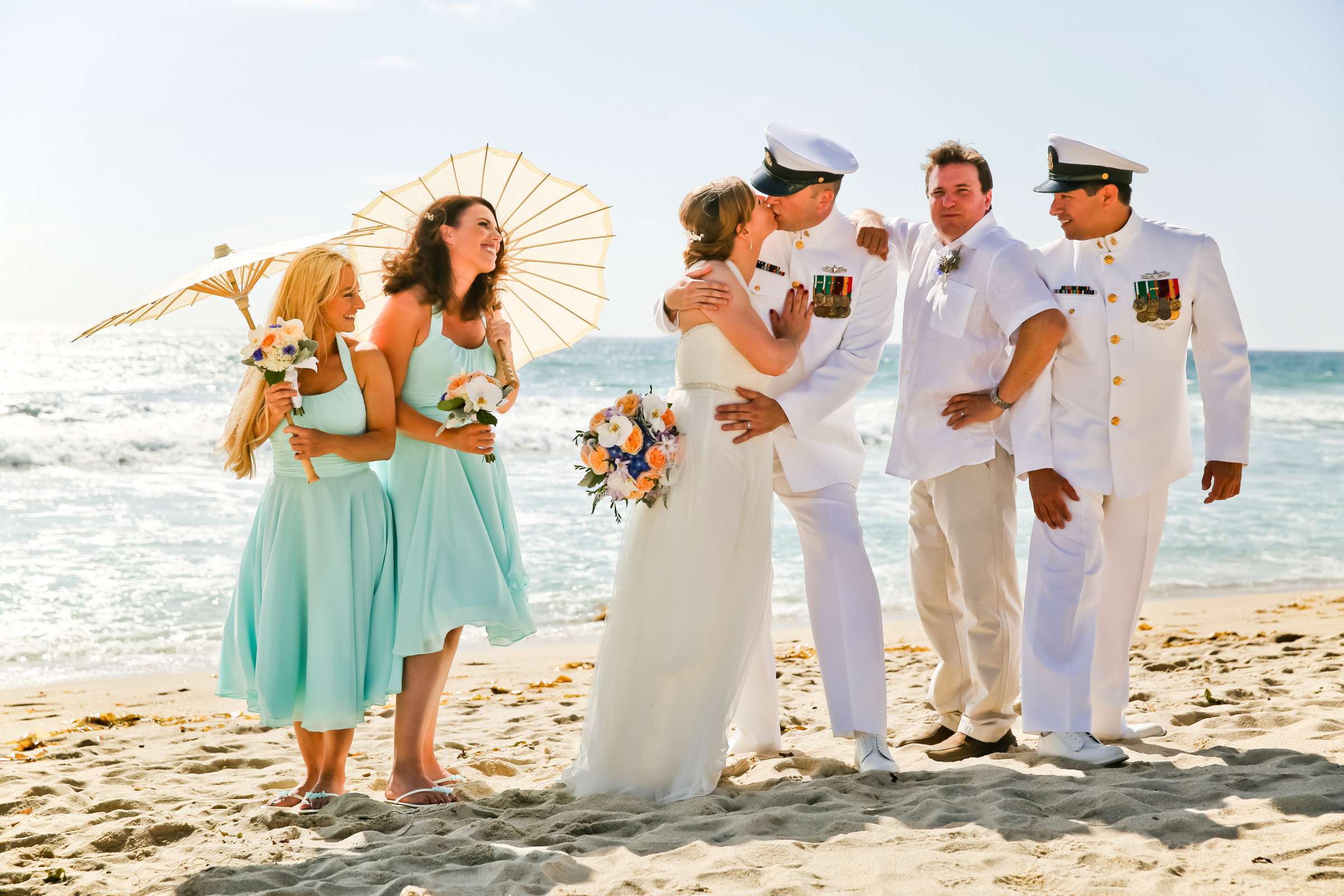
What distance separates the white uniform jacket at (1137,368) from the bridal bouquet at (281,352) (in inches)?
107

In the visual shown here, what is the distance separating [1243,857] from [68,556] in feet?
33.1

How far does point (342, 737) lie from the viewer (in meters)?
4.18

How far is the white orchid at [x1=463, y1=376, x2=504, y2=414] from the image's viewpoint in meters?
4.05

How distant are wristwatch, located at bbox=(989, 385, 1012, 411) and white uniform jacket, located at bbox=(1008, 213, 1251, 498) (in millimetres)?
34

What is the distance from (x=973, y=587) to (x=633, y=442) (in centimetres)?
Answer: 157

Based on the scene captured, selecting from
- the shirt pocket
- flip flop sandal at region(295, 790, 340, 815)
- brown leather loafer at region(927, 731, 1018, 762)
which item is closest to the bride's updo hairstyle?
the shirt pocket

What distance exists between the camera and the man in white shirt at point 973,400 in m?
4.35

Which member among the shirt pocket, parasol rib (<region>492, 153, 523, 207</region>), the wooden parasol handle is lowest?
the wooden parasol handle

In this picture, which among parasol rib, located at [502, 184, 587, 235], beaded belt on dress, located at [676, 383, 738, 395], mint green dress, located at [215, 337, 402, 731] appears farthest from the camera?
parasol rib, located at [502, 184, 587, 235]

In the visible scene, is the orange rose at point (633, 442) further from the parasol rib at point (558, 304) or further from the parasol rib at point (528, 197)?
the parasol rib at point (528, 197)

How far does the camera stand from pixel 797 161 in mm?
4320

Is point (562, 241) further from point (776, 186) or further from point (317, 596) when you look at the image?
point (317, 596)

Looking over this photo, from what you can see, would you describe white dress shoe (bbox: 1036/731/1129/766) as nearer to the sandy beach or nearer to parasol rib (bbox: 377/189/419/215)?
the sandy beach

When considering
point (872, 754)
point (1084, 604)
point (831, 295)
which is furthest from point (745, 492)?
point (1084, 604)
